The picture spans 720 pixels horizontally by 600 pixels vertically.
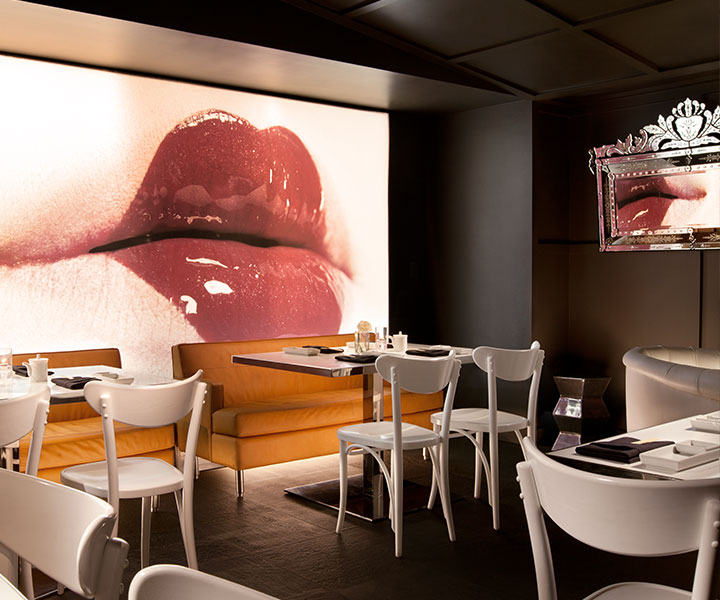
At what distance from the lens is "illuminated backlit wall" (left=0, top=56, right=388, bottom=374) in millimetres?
4930

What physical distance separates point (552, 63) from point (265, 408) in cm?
308

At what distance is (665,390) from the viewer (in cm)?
421

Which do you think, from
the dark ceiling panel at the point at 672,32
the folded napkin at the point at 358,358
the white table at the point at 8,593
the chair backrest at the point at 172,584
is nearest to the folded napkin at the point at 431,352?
the folded napkin at the point at 358,358

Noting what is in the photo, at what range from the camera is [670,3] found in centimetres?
448

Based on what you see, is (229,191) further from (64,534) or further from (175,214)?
(64,534)

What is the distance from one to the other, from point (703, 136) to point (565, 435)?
2410mm

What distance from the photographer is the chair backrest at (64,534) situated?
3.52 ft

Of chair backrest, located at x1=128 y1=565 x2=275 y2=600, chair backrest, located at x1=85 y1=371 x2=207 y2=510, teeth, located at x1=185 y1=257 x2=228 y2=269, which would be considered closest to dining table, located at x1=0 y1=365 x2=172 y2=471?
chair backrest, located at x1=85 y1=371 x2=207 y2=510

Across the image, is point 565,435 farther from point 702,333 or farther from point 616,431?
point 702,333

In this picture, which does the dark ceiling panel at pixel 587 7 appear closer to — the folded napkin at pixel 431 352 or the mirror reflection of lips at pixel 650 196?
the mirror reflection of lips at pixel 650 196

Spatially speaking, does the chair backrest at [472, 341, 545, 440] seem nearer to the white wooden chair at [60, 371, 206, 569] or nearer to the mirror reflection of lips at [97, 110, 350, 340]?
the white wooden chair at [60, 371, 206, 569]

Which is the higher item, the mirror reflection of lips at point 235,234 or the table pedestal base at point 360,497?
the mirror reflection of lips at point 235,234

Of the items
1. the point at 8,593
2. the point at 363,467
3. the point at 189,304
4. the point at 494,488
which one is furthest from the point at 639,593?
the point at 189,304

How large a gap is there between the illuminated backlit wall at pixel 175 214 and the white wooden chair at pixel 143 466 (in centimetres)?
207
